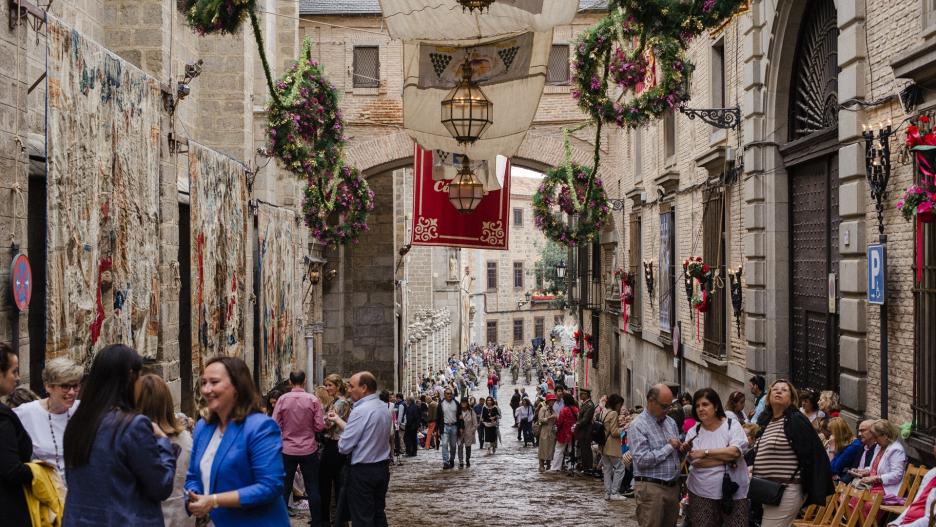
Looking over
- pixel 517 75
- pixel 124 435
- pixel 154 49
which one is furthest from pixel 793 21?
pixel 124 435

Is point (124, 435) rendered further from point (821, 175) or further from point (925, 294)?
point (821, 175)

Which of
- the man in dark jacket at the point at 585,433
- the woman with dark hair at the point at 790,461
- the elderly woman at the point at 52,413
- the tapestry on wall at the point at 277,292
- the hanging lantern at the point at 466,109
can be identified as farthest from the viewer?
the tapestry on wall at the point at 277,292

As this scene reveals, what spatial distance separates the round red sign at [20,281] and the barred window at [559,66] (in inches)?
833

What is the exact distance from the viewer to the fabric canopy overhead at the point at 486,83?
12.1 meters

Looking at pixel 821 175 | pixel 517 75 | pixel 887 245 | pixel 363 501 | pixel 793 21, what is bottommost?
pixel 363 501

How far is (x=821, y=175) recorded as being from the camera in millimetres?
14406

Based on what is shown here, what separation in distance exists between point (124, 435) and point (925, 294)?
7560 mm

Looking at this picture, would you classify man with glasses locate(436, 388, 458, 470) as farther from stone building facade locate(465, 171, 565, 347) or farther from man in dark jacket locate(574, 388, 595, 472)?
stone building facade locate(465, 171, 565, 347)

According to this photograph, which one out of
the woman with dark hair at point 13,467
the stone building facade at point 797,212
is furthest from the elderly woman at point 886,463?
the woman with dark hair at point 13,467

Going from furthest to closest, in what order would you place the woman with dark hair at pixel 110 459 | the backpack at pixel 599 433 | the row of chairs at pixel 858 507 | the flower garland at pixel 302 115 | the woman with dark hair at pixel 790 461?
1. the backpack at pixel 599 433
2. the flower garland at pixel 302 115
3. the row of chairs at pixel 858 507
4. the woman with dark hair at pixel 790 461
5. the woman with dark hair at pixel 110 459

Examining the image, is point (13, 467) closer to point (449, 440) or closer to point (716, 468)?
point (716, 468)

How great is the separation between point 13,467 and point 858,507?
20.3ft

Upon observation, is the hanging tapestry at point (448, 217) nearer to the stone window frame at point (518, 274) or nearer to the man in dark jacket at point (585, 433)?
the man in dark jacket at point (585, 433)

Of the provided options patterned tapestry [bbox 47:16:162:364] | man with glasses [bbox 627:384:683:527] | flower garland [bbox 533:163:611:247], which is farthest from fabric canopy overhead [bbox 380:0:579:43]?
flower garland [bbox 533:163:611:247]
